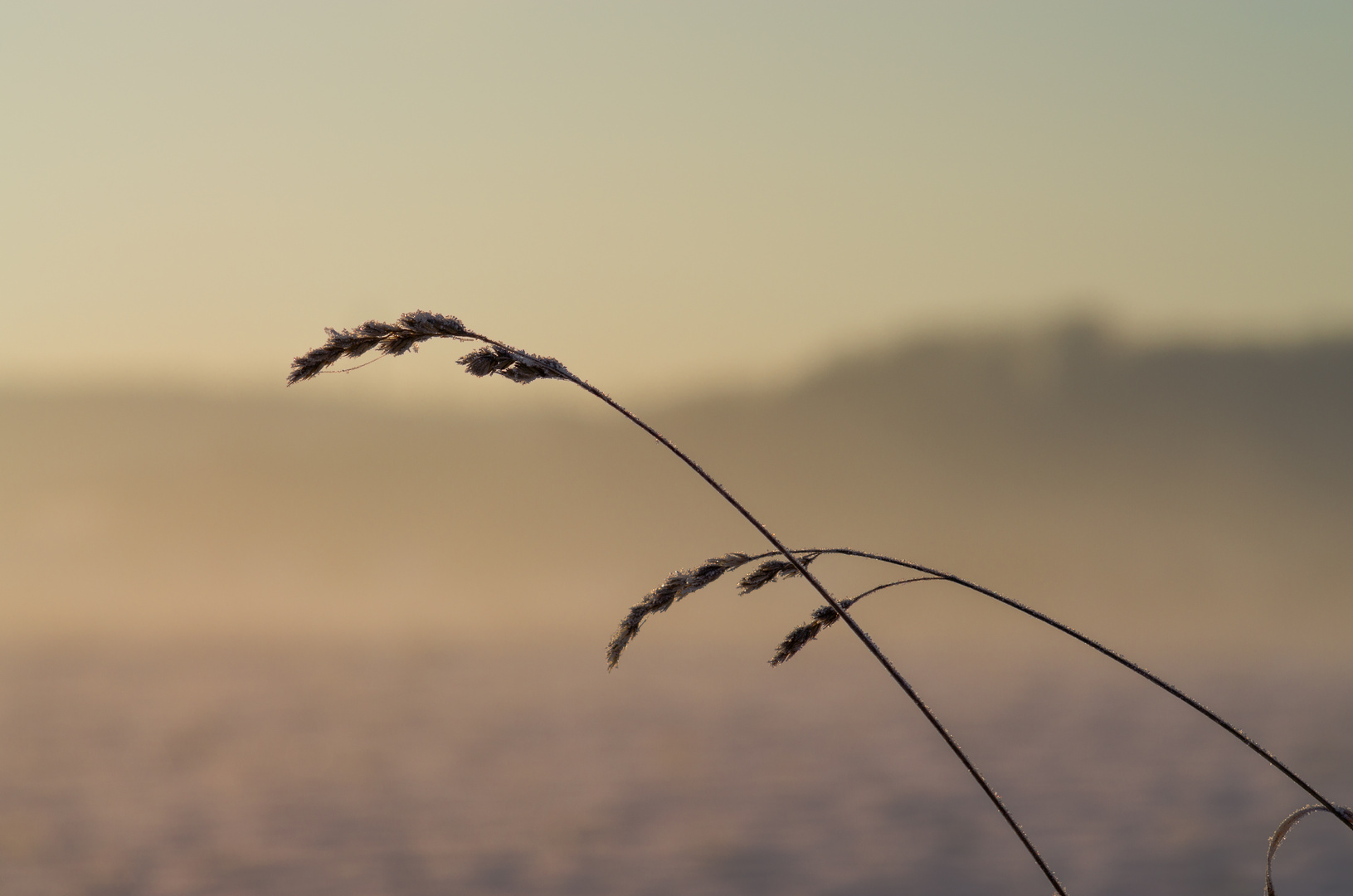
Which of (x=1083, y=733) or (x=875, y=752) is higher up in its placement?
(x=875, y=752)

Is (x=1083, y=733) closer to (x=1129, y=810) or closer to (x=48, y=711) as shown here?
(x=1129, y=810)

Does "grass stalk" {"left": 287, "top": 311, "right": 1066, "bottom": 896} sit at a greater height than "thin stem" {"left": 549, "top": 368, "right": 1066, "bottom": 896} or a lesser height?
greater

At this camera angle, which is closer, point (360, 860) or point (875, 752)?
point (360, 860)

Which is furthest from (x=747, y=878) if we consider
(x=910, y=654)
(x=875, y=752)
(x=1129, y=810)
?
(x=910, y=654)

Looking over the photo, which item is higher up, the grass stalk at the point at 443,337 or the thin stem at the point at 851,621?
the grass stalk at the point at 443,337

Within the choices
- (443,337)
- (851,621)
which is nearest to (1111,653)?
(851,621)

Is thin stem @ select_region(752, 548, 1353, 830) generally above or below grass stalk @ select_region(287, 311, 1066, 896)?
below

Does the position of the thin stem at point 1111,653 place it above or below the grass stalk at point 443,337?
below

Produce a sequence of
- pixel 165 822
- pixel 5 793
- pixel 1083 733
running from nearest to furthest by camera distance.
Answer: pixel 165 822 → pixel 5 793 → pixel 1083 733

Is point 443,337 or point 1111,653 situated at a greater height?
point 443,337

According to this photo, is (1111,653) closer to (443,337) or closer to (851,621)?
(851,621)

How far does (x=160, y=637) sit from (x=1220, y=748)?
115 m

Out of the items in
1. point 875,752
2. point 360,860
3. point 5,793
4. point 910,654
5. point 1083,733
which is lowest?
point 910,654

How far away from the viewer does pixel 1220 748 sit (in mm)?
33938
